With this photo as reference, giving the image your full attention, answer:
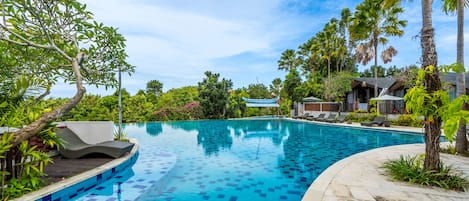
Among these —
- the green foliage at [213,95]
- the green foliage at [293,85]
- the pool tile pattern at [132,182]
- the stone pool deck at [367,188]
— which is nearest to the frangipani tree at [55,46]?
the pool tile pattern at [132,182]

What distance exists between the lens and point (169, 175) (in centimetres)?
651

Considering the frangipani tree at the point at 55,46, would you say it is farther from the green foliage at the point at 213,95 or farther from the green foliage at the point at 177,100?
the green foliage at the point at 177,100

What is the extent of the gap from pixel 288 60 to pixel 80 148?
3117cm

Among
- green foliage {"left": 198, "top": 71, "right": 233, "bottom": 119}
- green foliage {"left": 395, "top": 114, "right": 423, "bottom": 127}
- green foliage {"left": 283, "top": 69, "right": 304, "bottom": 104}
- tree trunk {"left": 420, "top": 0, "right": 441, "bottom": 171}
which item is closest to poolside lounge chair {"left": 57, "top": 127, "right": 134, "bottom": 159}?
tree trunk {"left": 420, "top": 0, "right": 441, "bottom": 171}

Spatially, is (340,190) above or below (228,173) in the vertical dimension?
above

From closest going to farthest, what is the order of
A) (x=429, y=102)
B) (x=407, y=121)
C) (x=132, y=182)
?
(x=429, y=102) → (x=132, y=182) → (x=407, y=121)

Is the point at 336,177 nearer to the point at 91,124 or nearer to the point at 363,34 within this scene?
the point at 91,124

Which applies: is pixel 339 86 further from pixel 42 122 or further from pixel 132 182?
pixel 42 122

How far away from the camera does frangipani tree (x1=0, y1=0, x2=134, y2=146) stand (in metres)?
3.98

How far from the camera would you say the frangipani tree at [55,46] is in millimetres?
3979

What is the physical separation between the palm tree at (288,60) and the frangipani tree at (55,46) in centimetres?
3068

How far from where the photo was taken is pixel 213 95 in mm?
25719

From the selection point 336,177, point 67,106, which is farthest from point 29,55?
point 336,177

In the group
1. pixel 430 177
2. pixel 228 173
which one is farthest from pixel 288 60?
pixel 430 177
